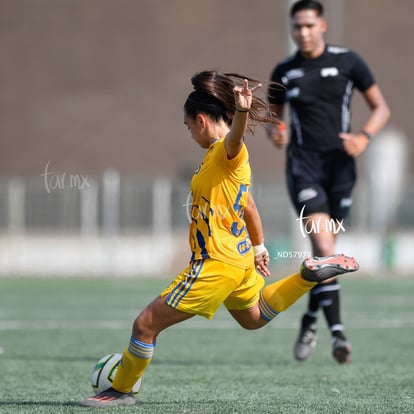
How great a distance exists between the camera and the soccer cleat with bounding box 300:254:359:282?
4.93 m

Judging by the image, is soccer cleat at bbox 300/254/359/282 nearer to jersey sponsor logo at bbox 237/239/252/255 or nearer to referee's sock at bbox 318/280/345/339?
jersey sponsor logo at bbox 237/239/252/255

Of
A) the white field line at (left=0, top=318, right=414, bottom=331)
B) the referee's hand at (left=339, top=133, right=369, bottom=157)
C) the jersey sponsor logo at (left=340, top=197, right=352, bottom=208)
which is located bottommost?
the white field line at (left=0, top=318, right=414, bottom=331)

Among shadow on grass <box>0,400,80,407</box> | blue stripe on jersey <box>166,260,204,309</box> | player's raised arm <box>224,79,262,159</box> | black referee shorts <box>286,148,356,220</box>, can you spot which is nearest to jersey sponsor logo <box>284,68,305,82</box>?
black referee shorts <box>286,148,356,220</box>

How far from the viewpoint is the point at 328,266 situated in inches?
194

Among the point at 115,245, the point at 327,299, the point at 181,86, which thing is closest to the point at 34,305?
the point at 327,299

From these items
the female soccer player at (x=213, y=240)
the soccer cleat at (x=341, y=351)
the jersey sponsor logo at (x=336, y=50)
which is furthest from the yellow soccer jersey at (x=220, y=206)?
the jersey sponsor logo at (x=336, y=50)

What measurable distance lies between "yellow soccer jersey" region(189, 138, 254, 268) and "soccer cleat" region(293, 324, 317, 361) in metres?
2.28

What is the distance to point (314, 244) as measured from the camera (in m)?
6.83

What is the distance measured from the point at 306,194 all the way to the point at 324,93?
72 centimetres

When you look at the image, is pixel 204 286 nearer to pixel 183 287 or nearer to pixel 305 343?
pixel 183 287

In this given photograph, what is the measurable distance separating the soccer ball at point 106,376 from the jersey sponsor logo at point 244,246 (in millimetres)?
791

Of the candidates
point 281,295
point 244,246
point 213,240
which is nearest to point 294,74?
point 281,295

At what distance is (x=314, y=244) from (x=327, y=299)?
443mm

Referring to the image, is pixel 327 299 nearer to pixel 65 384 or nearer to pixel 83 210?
pixel 65 384
